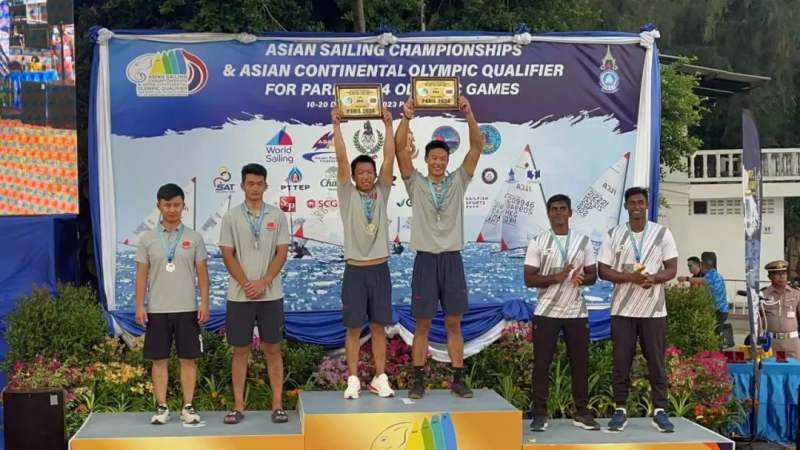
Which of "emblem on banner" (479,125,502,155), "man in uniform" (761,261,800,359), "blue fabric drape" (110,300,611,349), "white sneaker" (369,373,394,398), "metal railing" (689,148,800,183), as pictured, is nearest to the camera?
"white sneaker" (369,373,394,398)

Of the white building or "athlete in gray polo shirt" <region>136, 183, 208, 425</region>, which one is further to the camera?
the white building

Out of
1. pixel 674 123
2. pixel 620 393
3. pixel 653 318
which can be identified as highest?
pixel 674 123

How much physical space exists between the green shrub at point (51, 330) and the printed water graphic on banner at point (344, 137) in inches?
21.4

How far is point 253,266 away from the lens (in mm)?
6422

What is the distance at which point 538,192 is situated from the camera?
8.57 meters

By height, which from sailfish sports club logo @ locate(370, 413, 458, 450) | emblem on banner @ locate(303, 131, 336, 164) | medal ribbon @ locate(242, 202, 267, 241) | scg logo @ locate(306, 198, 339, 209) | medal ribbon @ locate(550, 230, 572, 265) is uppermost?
emblem on banner @ locate(303, 131, 336, 164)

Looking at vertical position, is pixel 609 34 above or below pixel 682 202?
above

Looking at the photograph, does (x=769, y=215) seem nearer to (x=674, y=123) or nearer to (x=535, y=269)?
(x=674, y=123)

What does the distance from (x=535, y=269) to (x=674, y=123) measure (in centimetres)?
742

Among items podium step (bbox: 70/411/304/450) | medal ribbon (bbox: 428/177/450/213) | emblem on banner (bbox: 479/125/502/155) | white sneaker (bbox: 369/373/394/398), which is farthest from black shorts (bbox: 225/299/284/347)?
emblem on banner (bbox: 479/125/502/155)

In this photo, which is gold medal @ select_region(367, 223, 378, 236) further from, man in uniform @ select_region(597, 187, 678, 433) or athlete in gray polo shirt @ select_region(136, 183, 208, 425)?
man in uniform @ select_region(597, 187, 678, 433)

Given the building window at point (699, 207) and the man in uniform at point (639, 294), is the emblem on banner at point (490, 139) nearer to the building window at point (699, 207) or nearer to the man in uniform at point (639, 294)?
the man in uniform at point (639, 294)

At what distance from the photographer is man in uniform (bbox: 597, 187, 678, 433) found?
6.49 metres

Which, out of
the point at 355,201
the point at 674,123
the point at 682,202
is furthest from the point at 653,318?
the point at 682,202
